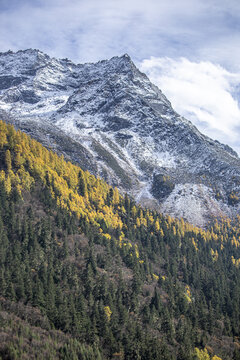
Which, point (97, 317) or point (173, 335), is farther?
point (173, 335)

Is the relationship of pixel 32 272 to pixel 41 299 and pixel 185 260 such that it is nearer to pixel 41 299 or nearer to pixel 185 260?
pixel 41 299

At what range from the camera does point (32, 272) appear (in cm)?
8088

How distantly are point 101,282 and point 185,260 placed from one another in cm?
6948

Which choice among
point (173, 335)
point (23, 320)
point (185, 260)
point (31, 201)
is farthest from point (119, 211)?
point (23, 320)

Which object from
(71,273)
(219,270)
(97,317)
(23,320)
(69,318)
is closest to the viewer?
(23,320)

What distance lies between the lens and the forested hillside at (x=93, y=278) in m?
64.7

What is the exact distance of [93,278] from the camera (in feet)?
297

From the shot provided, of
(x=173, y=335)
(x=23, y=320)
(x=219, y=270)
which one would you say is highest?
(x=219, y=270)

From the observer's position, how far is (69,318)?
67.6 m

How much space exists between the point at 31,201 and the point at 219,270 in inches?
A: 3688

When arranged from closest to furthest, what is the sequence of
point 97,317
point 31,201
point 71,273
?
point 97,317 < point 71,273 < point 31,201

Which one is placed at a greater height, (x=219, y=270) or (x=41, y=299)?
(x=219, y=270)

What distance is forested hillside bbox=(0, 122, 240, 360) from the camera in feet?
212

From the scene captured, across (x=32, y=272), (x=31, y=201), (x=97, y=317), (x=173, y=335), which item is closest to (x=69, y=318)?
(x=97, y=317)
